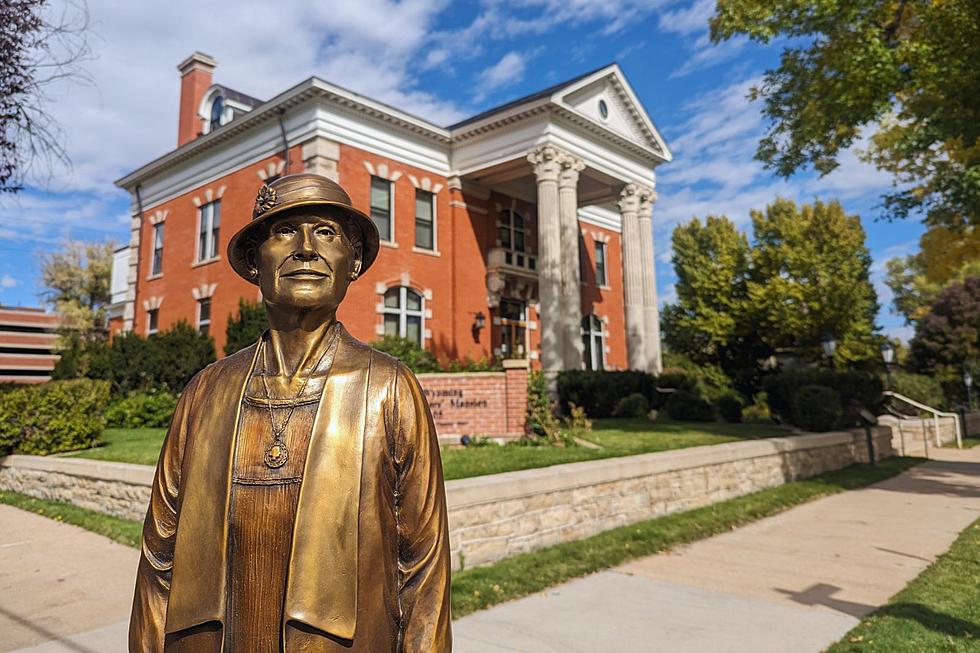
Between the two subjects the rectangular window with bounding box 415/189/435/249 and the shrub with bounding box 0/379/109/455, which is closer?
the shrub with bounding box 0/379/109/455

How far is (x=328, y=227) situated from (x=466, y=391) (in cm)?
1096

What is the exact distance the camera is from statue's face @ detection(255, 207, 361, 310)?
1776 millimetres

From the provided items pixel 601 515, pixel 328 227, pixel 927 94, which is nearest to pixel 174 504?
pixel 328 227

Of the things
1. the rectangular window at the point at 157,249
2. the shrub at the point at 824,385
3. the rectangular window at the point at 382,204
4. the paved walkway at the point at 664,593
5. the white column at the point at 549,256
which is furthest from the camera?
the rectangular window at the point at 157,249

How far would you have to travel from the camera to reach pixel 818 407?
645 inches

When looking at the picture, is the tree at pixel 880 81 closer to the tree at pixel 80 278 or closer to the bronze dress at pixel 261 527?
the bronze dress at pixel 261 527

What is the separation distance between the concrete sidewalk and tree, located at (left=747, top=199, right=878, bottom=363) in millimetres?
21613

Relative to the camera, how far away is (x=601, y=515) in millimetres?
8570

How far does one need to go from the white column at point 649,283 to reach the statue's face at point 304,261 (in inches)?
889

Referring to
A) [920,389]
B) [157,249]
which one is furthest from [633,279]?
[157,249]

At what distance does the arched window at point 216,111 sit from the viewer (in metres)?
25.0

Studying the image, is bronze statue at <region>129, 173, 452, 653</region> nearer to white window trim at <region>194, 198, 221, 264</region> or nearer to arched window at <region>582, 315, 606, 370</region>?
white window trim at <region>194, 198, 221, 264</region>

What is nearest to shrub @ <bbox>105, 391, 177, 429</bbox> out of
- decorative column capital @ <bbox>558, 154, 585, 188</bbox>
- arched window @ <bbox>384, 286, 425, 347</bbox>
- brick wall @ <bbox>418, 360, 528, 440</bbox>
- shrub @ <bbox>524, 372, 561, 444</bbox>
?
arched window @ <bbox>384, 286, 425, 347</bbox>

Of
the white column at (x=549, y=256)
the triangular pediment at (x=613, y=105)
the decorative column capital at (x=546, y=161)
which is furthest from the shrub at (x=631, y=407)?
the triangular pediment at (x=613, y=105)
